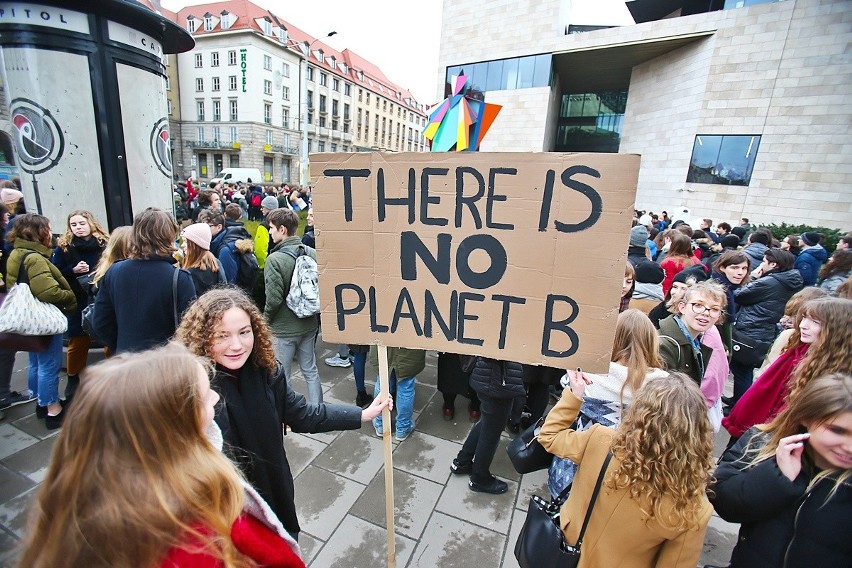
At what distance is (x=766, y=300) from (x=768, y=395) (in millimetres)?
2171

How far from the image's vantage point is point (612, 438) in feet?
4.89

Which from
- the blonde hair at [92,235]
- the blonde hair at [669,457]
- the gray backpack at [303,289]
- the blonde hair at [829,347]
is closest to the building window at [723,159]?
the blonde hair at [829,347]

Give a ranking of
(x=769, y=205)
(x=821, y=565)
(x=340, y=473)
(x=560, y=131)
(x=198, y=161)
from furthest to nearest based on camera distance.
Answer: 1. (x=198, y=161)
2. (x=560, y=131)
3. (x=769, y=205)
4. (x=340, y=473)
5. (x=821, y=565)

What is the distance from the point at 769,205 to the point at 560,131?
18600 millimetres

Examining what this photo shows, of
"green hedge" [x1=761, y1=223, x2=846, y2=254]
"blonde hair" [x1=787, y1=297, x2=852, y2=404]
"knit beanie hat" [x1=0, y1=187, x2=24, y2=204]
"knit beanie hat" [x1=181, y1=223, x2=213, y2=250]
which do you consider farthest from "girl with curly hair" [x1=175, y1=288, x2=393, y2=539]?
"green hedge" [x1=761, y1=223, x2=846, y2=254]

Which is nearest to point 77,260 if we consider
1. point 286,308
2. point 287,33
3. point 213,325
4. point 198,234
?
point 198,234

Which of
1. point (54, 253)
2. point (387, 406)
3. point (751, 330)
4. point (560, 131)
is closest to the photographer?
point (387, 406)

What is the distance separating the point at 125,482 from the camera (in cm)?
80

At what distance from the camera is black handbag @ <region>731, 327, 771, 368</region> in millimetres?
3943

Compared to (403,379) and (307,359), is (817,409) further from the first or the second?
(307,359)

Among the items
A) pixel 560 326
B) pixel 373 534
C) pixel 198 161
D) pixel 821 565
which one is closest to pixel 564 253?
pixel 560 326

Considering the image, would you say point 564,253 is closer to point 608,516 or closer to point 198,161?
point 608,516

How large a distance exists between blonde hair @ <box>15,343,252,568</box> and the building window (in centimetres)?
2328

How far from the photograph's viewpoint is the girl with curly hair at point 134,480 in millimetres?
773
